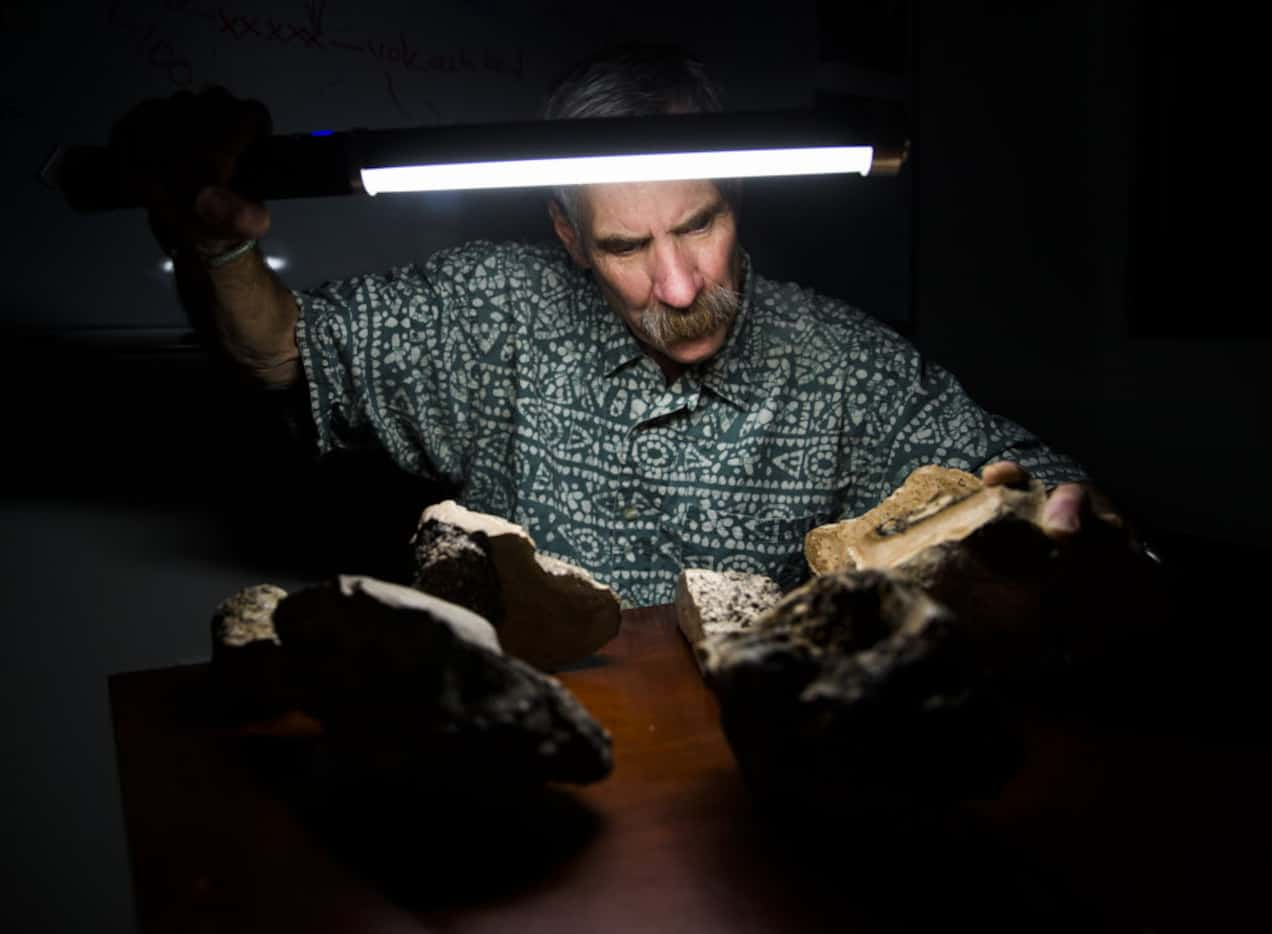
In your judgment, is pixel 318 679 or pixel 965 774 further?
pixel 318 679

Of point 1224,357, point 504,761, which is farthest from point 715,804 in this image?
point 1224,357

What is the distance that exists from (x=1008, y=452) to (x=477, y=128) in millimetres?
1265

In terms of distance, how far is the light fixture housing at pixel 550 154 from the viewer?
1129 mm

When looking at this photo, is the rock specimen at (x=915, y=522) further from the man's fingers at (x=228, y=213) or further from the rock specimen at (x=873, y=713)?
the man's fingers at (x=228, y=213)

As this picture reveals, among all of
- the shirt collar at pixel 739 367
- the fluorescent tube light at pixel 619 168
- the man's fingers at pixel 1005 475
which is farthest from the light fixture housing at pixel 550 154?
the shirt collar at pixel 739 367

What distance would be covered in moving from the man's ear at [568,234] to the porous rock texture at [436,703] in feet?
4.41

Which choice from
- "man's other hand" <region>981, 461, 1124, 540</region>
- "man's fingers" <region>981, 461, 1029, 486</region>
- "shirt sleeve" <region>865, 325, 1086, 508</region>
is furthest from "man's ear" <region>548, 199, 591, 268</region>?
"man's other hand" <region>981, 461, 1124, 540</region>

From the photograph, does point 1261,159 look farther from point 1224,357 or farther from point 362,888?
point 362,888

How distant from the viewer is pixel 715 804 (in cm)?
102

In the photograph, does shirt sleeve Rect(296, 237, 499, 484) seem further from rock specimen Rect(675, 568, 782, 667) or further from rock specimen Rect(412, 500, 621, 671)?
rock specimen Rect(675, 568, 782, 667)

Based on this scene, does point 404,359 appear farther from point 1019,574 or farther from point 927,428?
point 1019,574

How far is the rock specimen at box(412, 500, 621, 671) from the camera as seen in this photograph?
129 cm

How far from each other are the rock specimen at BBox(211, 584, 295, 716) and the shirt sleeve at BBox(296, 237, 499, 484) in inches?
34.0

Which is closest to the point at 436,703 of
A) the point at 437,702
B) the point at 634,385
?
the point at 437,702
